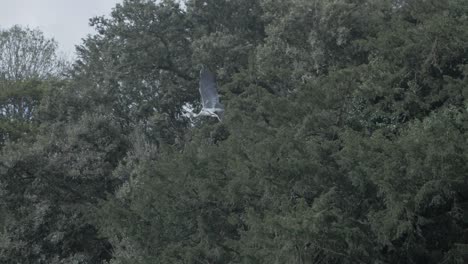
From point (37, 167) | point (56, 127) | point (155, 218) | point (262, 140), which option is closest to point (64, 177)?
point (37, 167)

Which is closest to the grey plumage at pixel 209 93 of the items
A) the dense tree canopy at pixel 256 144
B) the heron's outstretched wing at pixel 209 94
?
the heron's outstretched wing at pixel 209 94

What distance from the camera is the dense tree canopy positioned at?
56.3 feet

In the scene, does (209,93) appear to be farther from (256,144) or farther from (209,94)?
(256,144)

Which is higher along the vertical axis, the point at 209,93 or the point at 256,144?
the point at 209,93

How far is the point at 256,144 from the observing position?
20234 mm

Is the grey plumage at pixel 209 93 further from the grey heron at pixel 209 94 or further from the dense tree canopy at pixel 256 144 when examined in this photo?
the dense tree canopy at pixel 256 144

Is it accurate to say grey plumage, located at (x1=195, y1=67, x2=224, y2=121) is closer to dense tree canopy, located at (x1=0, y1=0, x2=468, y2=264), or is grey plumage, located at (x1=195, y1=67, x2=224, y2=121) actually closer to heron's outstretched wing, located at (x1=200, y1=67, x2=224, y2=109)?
heron's outstretched wing, located at (x1=200, y1=67, x2=224, y2=109)

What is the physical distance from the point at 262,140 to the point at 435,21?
4.66 m

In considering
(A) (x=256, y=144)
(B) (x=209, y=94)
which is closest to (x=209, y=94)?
(B) (x=209, y=94)

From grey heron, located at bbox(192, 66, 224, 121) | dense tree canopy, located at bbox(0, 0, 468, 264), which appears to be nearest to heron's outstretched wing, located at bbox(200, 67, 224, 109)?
grey heron, located at bbox(192, 66, 224, 121)

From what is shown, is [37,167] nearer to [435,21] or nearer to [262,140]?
[262,140]

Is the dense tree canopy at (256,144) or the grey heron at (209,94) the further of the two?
the grey heron at (209,94)

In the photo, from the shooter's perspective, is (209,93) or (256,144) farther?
(209,93)

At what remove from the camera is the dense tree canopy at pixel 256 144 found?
17.2 m
